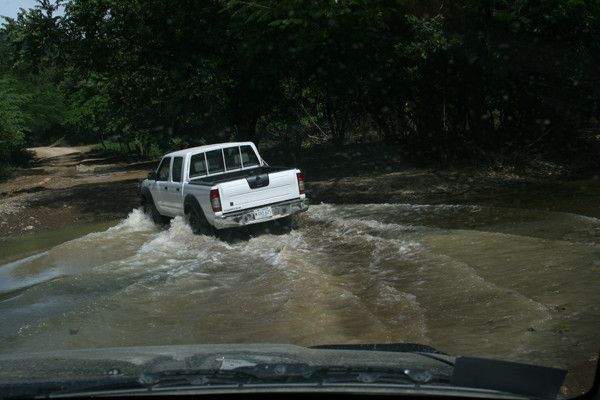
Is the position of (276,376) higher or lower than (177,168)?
lower

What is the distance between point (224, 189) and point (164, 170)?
125 inches

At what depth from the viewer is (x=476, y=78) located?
60.6ft

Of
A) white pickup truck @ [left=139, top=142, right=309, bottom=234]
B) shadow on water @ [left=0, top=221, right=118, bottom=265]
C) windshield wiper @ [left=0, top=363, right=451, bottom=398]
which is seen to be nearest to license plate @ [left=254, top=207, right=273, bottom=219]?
white pickup truck @ [left=139, top=142, right=309, bottom=234]

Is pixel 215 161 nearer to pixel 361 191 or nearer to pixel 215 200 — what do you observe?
pixel 215 200

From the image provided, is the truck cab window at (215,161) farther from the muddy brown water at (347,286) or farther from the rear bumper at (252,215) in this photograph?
the rear bumper at (252,215)

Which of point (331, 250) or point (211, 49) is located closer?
point (331, 250)

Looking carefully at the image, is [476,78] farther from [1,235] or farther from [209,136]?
[209,136]

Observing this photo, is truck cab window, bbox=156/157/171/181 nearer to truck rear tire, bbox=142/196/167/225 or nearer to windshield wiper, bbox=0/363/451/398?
truck rear tire, bbox=142/196/167/225

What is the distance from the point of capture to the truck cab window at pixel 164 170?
43.0ft

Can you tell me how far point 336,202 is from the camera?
50.9 ft

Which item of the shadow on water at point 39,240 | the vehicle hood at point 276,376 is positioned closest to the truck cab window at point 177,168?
the shadow on water at point 39,240

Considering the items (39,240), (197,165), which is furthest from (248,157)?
(39,240)

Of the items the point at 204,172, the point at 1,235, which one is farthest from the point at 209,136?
the point at 204,172

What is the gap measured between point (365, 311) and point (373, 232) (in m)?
4.44
